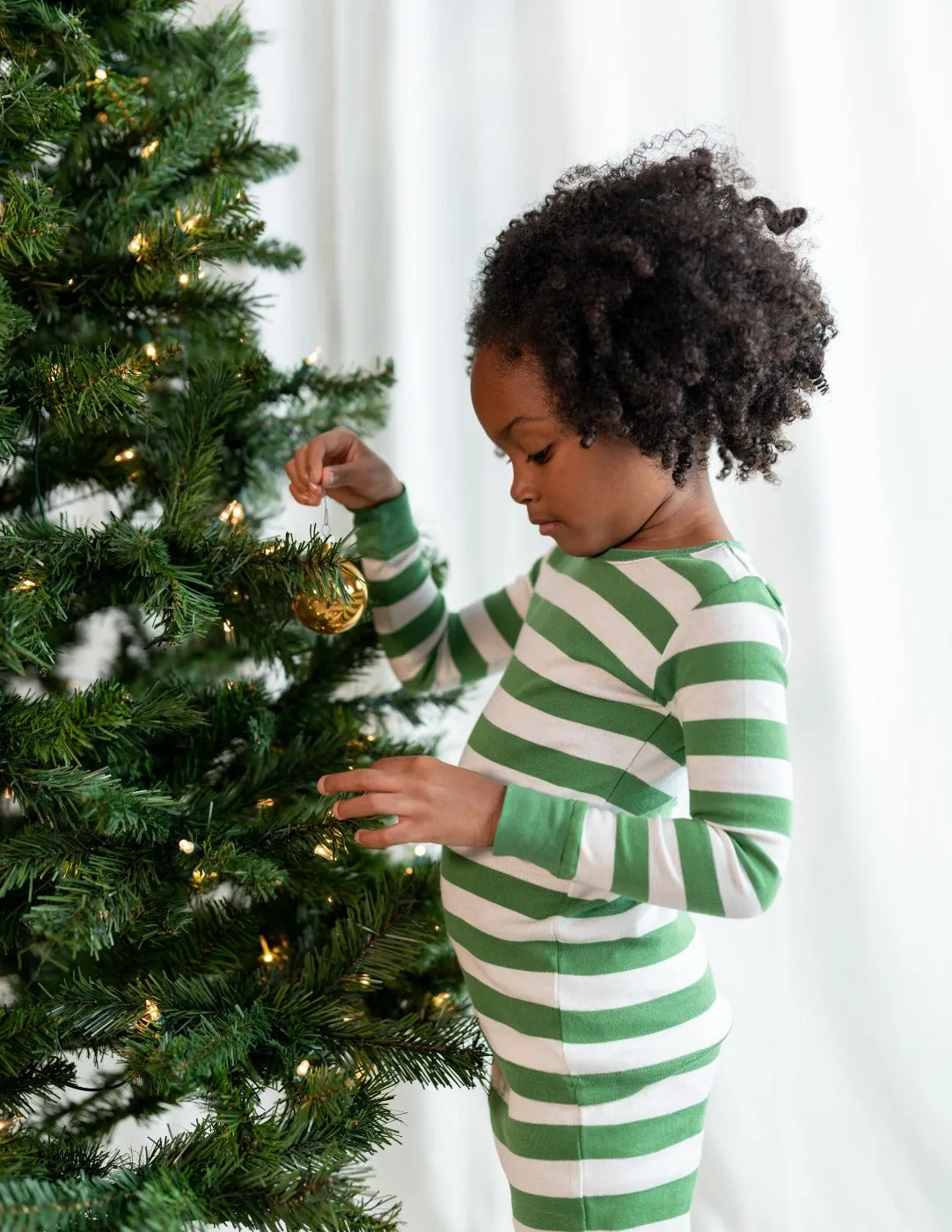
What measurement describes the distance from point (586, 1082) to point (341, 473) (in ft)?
1.67

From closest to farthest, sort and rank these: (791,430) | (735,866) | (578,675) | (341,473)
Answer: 1. (735,866)
2. (578,675)
3. (341,473)
4. (791,430)

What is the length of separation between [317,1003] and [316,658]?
300 millimetres

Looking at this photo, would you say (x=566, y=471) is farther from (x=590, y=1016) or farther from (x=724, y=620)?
(x=590, y=1016)

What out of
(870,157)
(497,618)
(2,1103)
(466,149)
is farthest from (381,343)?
(2,1103)

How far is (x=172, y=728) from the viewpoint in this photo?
708mm

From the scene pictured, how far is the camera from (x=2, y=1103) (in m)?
0.62

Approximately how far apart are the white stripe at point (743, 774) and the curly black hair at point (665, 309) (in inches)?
8.3

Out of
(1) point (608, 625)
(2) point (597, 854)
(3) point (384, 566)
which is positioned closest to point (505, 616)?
(3) point (384, 566)

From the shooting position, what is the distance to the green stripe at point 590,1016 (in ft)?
2.38

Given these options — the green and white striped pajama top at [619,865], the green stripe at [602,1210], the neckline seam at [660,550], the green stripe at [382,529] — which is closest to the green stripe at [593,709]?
the green and white striped pajama top at [619,865]

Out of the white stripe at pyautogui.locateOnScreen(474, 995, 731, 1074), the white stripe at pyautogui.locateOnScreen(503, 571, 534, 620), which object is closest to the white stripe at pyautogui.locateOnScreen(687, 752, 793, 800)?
the white stripe at pyautogui.locateOnScreen(474, 995, 731, 1074)

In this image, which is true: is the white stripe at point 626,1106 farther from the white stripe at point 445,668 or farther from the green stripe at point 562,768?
the white stripe at point 445,668

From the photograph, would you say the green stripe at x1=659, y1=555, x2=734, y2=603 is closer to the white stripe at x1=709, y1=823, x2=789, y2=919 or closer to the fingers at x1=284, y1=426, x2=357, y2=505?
the white stripe at x1=709, y1=823, x2=789, y2=919

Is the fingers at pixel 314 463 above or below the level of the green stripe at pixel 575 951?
above
